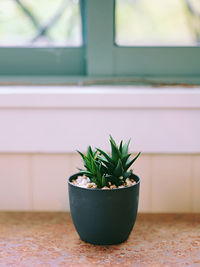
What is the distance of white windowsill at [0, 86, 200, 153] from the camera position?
946 mm

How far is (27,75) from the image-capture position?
1.13 meters

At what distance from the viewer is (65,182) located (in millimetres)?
1014

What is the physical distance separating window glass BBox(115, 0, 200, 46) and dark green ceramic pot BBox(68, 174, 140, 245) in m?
0.49

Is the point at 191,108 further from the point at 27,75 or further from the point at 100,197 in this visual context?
the point at 27,75

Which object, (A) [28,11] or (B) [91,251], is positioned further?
(A) [28,11]

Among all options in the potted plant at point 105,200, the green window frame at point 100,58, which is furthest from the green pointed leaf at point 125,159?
the green window frame at point 100,58

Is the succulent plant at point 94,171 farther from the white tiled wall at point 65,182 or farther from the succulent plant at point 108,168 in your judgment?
the white tiled wall at point 65,182

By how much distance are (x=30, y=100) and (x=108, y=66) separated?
0.87ft

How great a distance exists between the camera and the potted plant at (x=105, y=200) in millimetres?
776

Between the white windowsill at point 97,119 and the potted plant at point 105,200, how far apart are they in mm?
142

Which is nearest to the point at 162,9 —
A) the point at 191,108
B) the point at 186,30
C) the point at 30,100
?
the point at 186,30

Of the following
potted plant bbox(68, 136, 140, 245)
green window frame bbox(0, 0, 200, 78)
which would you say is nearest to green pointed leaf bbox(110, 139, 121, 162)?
potted plant bbox(68, 136, 140, 245)

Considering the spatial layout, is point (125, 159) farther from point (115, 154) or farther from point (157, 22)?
point (157, 22)

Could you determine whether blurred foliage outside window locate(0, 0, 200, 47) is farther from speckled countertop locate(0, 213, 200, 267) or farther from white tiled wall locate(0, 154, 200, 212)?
speckled countertop locate(0, 213, 200, 267)
